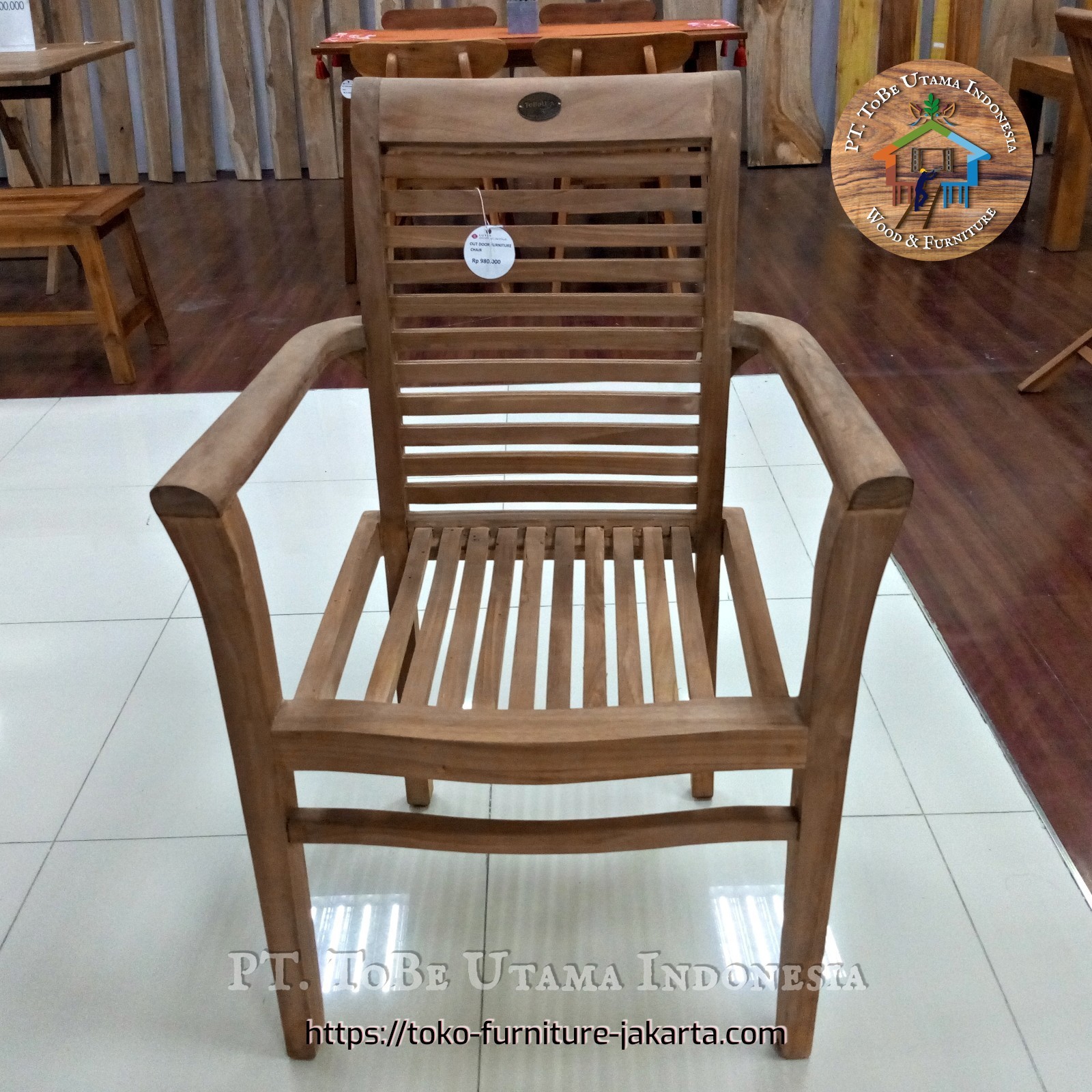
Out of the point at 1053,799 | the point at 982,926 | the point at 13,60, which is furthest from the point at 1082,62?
the point at 13,60

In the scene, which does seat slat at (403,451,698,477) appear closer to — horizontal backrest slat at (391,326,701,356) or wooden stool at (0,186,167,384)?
horizontal backrest slat at (391,326,701,356)

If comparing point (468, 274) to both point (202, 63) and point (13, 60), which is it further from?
point (202, 63)

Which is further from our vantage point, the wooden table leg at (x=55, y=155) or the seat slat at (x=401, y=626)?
the wooden table leg at (x=55, y=155)

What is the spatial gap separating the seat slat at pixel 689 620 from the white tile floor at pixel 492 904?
1.23 feet

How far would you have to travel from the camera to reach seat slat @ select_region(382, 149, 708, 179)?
4.30ft

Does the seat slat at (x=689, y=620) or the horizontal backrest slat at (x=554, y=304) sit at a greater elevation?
the horizontal backrest slat at (x=554, y=304)

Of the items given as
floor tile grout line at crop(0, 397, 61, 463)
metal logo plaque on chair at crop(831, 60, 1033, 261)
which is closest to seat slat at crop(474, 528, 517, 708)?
floor tile grout line at crop(0, 397, 61, 463)

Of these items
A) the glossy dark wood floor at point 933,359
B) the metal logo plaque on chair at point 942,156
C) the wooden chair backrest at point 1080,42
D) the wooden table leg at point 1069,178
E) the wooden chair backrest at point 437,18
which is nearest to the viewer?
the glossy dark wood floor at point 933,359

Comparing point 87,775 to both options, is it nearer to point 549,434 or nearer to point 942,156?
point 549,434

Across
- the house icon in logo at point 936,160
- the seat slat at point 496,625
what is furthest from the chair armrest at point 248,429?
the house icon in logo at point 936,160

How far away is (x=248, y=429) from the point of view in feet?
3.46

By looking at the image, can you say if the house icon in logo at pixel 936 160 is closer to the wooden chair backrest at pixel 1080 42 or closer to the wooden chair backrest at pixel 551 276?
the wooden chair backrest at pixel 1080 42

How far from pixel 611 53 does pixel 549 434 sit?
9.21 feet

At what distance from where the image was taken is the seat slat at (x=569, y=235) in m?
1.34
